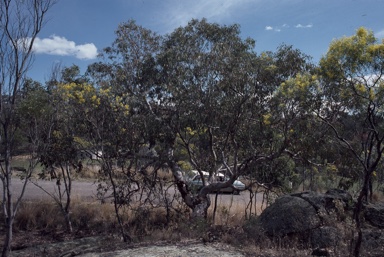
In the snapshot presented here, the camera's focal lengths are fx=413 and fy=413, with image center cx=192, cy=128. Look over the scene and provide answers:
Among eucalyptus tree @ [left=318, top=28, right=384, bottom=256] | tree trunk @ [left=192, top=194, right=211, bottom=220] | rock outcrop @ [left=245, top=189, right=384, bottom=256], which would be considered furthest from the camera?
tree trunk @ [left=192, top=194, right=211, bottom=220]

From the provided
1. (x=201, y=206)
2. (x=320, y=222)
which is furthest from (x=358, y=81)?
(x=201, y=206)

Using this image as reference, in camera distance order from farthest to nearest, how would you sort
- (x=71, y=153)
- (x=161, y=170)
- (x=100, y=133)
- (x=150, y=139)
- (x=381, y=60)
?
(x=161, y=170) < (x=71, y=153) < (x=150, y=139) < (x=100, y=133) < (x=381, y=60)

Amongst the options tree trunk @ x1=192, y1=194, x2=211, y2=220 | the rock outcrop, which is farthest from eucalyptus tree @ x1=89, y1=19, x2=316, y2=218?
the rock outcrop

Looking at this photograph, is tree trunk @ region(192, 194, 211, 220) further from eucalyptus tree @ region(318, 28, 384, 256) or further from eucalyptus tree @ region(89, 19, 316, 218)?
eucalyptus tree @ region(318, 28, 384, 256)

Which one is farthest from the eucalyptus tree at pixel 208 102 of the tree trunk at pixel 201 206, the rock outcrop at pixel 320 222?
the rock outcrop at pixel 320 222

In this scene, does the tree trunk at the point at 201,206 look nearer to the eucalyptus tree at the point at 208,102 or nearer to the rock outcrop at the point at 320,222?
the eucalyptus tree at the point at 208,102

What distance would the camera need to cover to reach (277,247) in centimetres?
786

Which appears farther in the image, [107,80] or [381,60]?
[107,80]

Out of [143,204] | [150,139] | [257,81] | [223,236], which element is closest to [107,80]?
[150,139]

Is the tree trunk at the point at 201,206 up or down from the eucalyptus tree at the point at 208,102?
down

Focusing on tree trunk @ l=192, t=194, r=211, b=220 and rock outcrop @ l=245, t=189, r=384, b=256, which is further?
tree trunk @ l=192, t=194, r=211, b=220

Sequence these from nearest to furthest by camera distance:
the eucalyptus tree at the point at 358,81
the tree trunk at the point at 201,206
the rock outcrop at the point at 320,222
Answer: the eucalyptus tree at the point at 358,81, the rock outcrop at the point at 320,222, the tree trunk at the point at 201,206

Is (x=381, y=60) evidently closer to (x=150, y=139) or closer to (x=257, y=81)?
(x=257, y=81)

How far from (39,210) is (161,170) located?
4.63 meters
